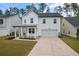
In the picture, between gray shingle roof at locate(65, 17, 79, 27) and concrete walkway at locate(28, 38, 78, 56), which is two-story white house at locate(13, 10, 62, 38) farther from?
gray shingle roof at locate(65, 17, 79, 27)

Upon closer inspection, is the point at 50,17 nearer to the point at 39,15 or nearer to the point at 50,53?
the point at 39,15

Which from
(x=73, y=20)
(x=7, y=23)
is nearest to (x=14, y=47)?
(x=7, y=23)

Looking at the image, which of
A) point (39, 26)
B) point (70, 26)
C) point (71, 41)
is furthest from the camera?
point (39, 26)

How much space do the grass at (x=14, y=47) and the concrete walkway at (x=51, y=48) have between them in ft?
1.08

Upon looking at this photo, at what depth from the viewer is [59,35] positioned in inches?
413

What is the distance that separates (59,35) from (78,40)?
2.93 ft

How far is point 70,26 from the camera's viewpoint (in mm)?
10336

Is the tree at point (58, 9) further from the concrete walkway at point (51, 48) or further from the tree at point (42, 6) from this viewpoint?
the concrete walkway at point (51, 48)

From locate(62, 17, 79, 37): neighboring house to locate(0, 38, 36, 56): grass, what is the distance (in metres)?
1.82

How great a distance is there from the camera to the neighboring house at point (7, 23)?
34.5 ft

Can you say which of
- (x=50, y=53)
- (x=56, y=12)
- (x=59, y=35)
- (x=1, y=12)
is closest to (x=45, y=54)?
(x=50, y=53)

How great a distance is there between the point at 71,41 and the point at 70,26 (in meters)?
0.69

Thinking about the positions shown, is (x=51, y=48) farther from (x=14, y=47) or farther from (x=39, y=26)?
(x=14, y=47)

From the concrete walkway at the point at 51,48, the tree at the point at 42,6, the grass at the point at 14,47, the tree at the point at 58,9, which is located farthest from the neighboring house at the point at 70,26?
the grass at the point at 14,47
